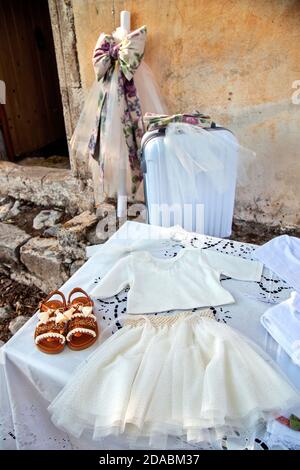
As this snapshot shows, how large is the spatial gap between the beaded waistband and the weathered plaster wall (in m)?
1.42

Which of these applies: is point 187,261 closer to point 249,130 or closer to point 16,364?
point 16,364

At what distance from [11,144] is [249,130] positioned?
2360mm

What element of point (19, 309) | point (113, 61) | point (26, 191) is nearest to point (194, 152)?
point (113, 61)

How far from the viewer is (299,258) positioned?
1066mm

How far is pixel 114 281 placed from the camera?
1.00 metres

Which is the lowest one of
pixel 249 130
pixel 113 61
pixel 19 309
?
pixel 19 309

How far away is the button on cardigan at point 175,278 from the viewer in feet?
3.01

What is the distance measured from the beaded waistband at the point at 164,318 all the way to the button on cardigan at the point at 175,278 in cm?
3

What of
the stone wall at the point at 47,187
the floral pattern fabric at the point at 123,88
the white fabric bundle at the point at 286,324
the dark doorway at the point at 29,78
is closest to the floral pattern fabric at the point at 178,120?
the floral pattern fabric at the point at 123,88

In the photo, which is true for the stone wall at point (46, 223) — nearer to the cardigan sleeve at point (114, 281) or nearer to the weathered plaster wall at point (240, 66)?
the weathered plaster wall at point (240, 66)

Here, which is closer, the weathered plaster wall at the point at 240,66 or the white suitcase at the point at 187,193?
the white suitcase at the point at 187,193

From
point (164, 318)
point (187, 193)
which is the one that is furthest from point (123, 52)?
point (164, 318)

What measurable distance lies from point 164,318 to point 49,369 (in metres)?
0.29

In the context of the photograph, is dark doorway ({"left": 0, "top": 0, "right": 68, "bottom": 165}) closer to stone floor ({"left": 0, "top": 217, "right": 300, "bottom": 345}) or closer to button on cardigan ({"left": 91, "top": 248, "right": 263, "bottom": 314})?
stone floor ({"left": 0, "top": 217, "right": 300, "bottom": 345})
